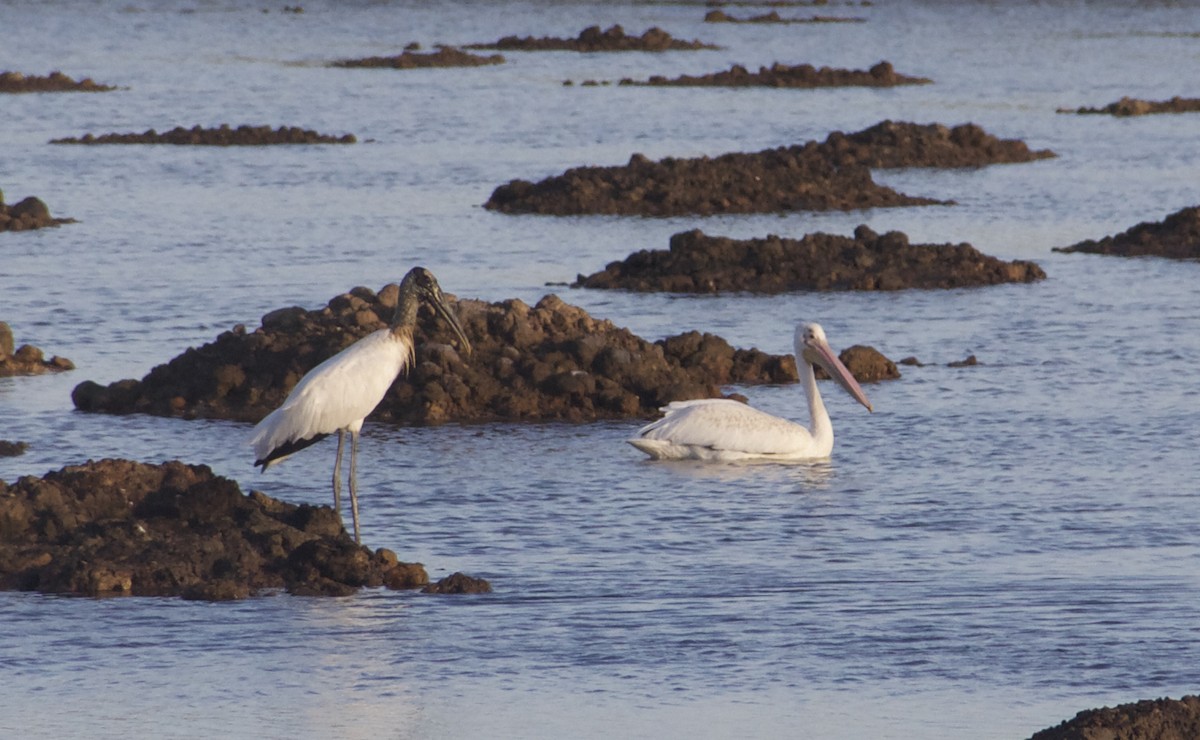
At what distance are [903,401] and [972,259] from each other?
6627 millimetres

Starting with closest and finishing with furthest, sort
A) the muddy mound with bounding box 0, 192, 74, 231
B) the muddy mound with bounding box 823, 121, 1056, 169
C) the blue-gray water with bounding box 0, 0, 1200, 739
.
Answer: the blue-gray water with bounding box 0, 0, 1200, 739, the muddy mound with bounding box 0, 192, 74, 231, the muddy mound with bounding box 823, 121, 1056, 169

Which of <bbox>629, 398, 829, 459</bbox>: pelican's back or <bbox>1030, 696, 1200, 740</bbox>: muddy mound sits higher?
<bbox>629, 398, 829, 459</bbox>: pelican's back

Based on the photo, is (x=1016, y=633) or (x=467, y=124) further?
(x=467, y=124)

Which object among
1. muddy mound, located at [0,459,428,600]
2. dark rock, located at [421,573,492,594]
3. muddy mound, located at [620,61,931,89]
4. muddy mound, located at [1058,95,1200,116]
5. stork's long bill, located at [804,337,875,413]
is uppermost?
muddy mound, located at [620,61,931,89]

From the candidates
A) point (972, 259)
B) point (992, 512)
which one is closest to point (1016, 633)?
point (992, 512)

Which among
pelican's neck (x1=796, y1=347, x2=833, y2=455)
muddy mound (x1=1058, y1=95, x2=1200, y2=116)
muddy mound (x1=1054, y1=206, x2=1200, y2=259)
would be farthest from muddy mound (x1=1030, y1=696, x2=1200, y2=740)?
muddy mound (x1=1058, y1=95, x2=1200, y2=116)

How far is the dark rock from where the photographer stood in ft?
34.8

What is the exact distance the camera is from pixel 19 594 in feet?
34.6

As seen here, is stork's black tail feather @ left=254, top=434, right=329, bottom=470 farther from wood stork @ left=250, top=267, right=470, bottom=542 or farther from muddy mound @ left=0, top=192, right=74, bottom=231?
muddy mound @ left=0, top=192, right=74, bottom=231

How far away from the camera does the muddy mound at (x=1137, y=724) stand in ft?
24.6

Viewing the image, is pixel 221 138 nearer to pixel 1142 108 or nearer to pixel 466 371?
pixel 1142 108

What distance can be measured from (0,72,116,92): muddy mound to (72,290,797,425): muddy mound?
1373 inches

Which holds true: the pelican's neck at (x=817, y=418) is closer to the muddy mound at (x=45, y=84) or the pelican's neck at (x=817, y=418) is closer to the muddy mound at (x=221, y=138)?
the muddy mound at (x=221, y=138)

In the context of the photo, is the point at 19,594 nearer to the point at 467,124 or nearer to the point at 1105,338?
the point at 1105,338
